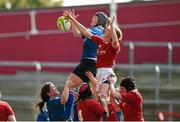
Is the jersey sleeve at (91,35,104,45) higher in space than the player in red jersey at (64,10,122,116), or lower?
higher

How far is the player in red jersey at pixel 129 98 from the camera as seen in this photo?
15375 millimetres

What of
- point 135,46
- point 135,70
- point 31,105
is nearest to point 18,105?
point 31,105

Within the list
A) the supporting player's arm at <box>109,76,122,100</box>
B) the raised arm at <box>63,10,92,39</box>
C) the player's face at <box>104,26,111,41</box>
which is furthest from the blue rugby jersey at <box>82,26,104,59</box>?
the supporting player's arm at <box>109,76,122,100</box>

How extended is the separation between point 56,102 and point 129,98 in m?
1.29

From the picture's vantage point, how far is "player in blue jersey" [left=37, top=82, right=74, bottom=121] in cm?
1511

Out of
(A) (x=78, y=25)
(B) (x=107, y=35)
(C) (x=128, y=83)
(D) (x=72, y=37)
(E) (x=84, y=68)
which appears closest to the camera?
(A) (x=78, y=25)

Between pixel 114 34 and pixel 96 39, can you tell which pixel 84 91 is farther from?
pixel 114 34

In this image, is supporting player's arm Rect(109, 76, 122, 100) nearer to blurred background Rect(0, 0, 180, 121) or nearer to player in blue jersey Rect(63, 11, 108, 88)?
player in blue jersey Rect(63, 11, 108, 88)

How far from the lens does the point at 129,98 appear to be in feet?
50.5

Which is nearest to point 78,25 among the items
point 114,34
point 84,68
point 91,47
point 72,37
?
point 91,47

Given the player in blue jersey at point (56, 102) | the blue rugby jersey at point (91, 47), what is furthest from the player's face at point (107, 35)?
the player in blue jersey at point (56, 102)

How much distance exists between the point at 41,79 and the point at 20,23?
666cm

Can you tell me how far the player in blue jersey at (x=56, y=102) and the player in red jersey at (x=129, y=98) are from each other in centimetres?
89

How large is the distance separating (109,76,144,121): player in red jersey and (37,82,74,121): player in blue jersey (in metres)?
0.89
